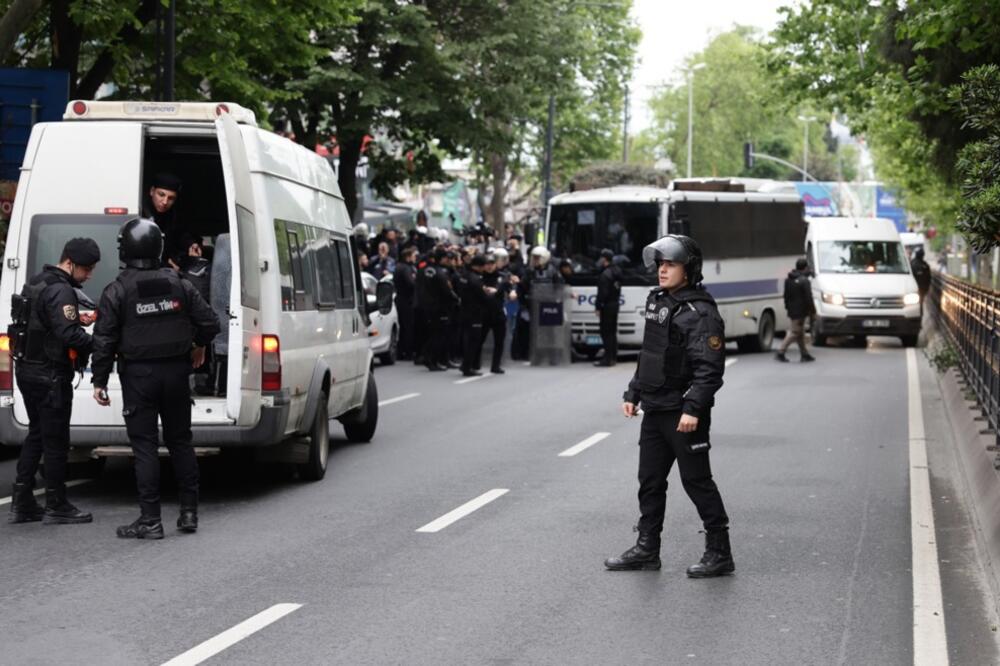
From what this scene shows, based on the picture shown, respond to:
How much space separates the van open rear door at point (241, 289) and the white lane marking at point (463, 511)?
1.48m

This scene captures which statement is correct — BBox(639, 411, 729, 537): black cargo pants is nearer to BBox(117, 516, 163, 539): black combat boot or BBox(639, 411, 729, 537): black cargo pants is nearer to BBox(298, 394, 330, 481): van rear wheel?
BBox(117, 516, 163, 539): black combat boot

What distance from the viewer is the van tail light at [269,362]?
11281 mm

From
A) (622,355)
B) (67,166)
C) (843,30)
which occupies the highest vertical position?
(843,30)

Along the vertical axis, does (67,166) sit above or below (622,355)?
above

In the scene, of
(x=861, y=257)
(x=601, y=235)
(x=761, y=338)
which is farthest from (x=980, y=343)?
(x=861, y=257)

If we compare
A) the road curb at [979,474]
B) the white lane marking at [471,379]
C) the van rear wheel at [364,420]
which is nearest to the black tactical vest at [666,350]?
the road curb at [979,474]

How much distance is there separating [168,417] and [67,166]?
7.56ft

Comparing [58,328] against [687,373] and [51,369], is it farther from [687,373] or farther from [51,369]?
[687,373]

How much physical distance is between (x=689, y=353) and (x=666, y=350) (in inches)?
4.9

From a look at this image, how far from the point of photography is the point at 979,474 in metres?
12.2

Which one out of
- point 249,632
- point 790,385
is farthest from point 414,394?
point 249,632

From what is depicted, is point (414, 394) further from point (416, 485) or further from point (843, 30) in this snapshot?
point (843, 30)

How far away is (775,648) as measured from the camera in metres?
7.18

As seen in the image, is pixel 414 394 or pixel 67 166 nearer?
pixel 67 166
